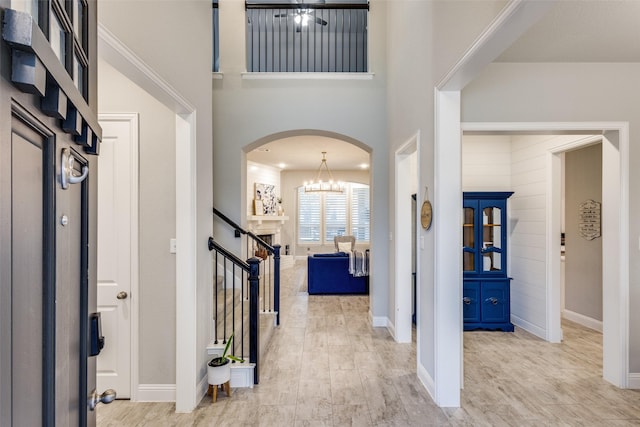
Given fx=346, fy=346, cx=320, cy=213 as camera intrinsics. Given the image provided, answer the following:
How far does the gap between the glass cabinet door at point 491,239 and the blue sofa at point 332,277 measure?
8.08ft

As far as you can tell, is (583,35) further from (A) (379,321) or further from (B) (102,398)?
(A) (379,321)

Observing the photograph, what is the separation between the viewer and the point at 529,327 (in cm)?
450

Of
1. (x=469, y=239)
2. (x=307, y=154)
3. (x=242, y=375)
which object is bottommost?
(x=242, y=375)

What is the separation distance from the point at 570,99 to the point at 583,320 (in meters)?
3.37

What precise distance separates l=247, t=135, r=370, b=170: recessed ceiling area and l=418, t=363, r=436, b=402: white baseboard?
4425 millimetres

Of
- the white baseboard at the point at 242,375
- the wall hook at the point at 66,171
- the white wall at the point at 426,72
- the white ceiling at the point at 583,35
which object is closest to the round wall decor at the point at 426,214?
the white wall at the point at 426,72

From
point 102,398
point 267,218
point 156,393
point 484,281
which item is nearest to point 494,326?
point 484,281

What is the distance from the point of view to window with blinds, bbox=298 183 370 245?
36.2ft

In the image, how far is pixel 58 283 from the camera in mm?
712

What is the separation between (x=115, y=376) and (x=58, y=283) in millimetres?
2671

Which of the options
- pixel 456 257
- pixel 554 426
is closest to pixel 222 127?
pixel 456 257

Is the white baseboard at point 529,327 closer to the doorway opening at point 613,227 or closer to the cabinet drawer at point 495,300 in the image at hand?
the cabinet drawer at point 495,300

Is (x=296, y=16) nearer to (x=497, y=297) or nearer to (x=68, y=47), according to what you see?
(x=497, y=297)

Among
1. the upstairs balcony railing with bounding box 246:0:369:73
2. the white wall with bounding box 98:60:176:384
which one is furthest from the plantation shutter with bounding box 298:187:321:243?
the white wall with bounding box 98:60:176:384
